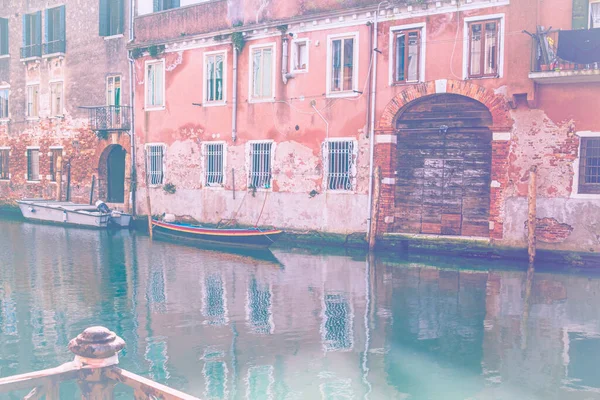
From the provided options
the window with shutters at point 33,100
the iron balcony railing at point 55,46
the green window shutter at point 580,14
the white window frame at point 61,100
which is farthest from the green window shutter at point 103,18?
the green window shutter at point 580,14

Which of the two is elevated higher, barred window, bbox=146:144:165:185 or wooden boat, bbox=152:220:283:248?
barred window, bbox=146:144:165:185

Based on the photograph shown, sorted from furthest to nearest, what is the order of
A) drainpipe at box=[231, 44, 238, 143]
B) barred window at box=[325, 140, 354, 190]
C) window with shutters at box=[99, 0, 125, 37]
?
1. window with shutters at box=[99, 0, 125, 37]
2. drainpipe at box=[231, 44, 238, 143]
3. barred window at box=[325, 140, 354, 190]

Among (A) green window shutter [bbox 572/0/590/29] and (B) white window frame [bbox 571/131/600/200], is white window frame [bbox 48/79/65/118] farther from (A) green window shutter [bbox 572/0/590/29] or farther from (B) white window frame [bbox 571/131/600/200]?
(B) white window frame [bbox 571/131/600/200]

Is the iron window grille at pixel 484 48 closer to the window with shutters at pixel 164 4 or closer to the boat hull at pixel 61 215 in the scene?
the window with shutters at pixel 164 4

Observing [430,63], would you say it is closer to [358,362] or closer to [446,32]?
→ [446,32]

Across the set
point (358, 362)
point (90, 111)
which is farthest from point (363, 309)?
point (90, 111)

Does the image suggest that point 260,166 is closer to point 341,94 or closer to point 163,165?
point 341,94

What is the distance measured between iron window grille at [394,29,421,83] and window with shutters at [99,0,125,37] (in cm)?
1162

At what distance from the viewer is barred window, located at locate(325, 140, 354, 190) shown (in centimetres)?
1706

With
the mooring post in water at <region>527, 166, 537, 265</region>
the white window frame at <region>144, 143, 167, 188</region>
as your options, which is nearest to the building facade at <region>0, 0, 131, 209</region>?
the white window frame at <region>144, 143, 167, 188</region>

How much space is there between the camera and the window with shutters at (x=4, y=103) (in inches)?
1088

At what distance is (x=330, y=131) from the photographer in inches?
686

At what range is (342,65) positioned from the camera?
17312 mm

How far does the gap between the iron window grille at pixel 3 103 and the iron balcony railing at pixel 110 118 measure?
244 inches
